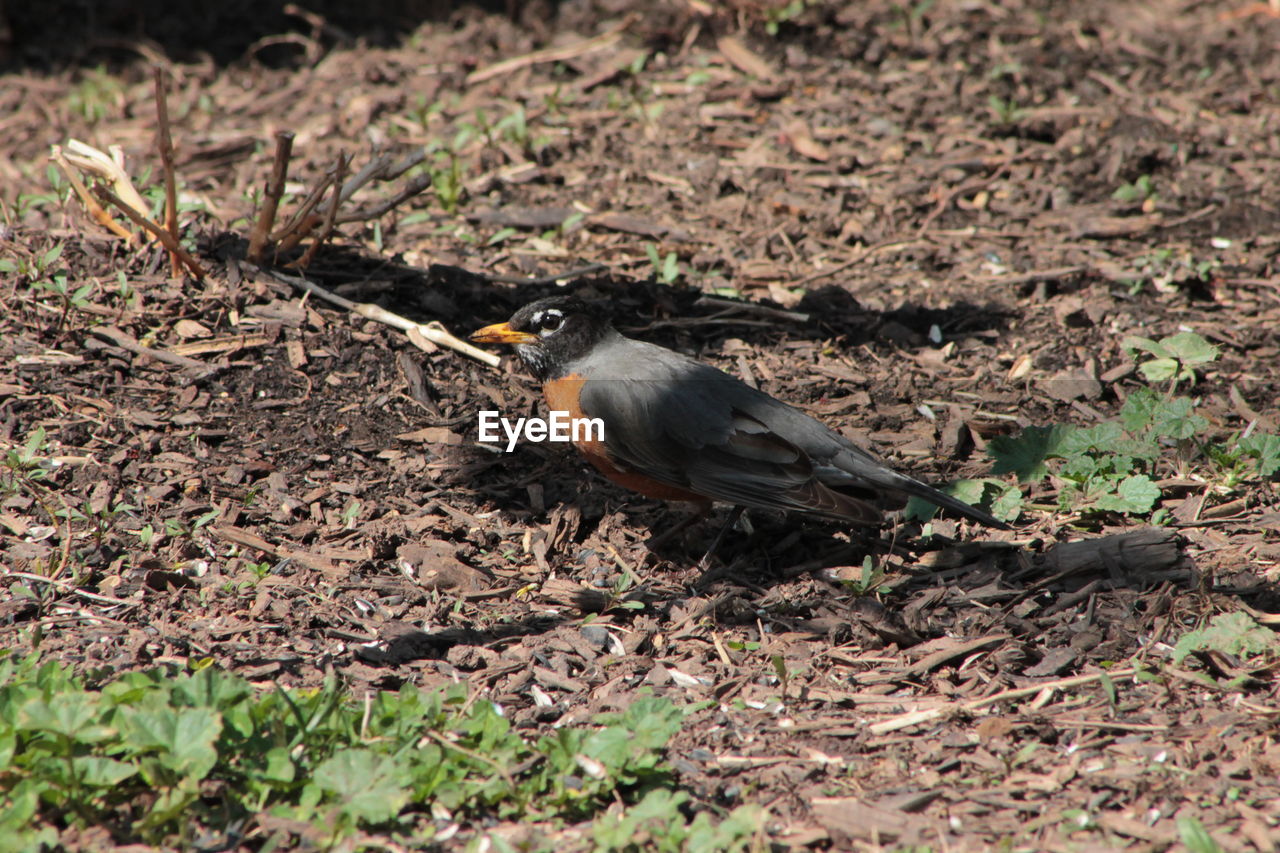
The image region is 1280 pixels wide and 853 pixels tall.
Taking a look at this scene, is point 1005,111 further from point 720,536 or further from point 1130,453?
point 720,536

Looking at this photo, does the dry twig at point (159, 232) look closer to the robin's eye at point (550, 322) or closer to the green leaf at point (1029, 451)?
the robin's eye at point (550, 322)

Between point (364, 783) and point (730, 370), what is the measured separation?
3411mm

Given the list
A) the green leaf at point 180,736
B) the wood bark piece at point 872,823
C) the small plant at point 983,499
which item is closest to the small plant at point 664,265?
the small plant at point 983,499

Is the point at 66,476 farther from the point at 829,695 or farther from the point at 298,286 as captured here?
the point at 829,695

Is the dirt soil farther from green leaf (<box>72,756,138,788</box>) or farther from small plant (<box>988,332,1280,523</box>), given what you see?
green leaf (<box>72,756,138,788</box>)

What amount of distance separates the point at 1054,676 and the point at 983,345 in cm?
256

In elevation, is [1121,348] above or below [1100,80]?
below

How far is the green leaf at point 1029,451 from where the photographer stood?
5055 millimetres

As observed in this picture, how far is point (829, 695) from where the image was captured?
400 centimetres

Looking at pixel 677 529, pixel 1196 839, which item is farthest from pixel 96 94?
pixel 1196 839

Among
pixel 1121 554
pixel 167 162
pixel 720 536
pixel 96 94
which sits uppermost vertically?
pixel 167 162

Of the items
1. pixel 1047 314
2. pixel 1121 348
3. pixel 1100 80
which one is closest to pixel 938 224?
pixel 1047 314

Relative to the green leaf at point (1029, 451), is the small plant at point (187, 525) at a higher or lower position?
lower

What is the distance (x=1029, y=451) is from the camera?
5.07m
